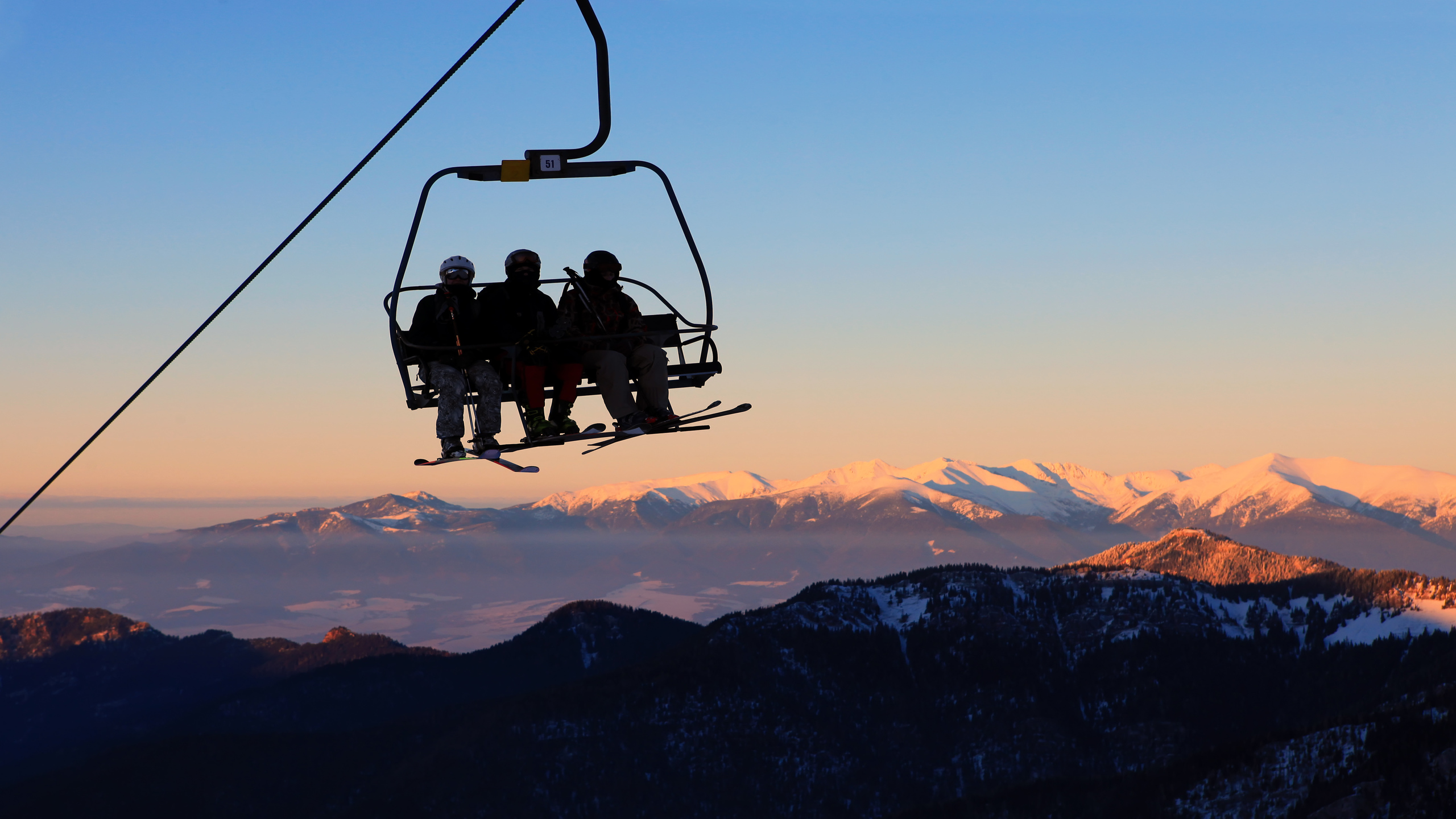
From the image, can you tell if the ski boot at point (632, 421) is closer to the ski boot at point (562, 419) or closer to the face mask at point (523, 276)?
the ski boot at point (562, 419)

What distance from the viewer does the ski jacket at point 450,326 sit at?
65.9 ft

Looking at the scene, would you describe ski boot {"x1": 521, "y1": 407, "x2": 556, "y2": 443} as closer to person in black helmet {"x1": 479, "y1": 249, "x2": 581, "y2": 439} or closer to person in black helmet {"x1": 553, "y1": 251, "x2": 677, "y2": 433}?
person in black helmet {"x1": 479, "y1": 249, "x2": 581, "y2": 439}

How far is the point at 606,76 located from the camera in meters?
15.2

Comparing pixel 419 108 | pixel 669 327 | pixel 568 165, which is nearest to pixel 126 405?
pixel 419 108

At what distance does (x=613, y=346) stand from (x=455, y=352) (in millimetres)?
2909

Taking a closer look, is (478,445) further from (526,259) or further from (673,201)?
(673,201)

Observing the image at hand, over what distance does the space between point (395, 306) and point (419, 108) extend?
227 inches

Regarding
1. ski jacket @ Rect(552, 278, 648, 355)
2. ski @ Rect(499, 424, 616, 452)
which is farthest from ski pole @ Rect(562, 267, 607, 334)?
ski @ Rect(499, 424, 616, 452)

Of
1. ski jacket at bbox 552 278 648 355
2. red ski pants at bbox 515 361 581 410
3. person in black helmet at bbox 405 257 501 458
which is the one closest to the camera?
person in black helmet at bbox 405 257 501 458

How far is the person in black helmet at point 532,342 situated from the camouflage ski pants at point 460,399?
18.2 inches

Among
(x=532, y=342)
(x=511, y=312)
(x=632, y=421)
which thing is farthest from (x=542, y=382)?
(x=632, y=421)

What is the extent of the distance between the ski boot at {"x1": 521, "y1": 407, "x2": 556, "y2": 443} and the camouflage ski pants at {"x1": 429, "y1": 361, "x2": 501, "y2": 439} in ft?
2.03

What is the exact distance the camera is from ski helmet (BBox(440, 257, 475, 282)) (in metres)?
20.2

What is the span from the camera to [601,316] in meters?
21.5
